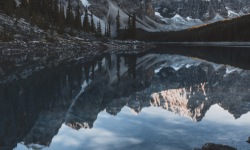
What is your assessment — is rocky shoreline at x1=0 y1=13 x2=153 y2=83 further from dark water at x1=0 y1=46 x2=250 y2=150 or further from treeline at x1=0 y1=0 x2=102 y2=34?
dark water at x1=0 y1=46 x2=250 y2=150

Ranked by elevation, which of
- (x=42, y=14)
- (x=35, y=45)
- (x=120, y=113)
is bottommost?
(x=120, y=113)

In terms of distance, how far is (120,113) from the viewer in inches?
1141

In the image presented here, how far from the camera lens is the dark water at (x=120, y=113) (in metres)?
19.9

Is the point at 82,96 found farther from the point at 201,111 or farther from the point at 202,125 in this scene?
the point at 202,125

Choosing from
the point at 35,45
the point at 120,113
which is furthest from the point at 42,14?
the point at 120,113

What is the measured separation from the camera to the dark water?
782 inches

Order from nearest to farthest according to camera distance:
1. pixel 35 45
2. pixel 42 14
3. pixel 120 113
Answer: pixel 120 113, pixel 35 45, pixel 42 14

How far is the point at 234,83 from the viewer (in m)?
46.2

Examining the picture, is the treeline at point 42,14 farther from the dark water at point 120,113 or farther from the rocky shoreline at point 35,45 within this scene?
the dark water at point 120,113

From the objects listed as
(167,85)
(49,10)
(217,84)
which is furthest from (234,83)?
(49,10)

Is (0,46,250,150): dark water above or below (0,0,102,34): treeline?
below

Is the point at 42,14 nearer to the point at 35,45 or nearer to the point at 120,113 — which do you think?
the point at 35,45

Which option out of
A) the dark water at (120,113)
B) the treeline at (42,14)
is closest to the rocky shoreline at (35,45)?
the treeline at (42,14)

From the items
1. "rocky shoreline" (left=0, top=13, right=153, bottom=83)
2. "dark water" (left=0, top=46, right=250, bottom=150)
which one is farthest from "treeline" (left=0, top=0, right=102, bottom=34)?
"dark water" (left=0, top=46, right=250, bottom=150)
